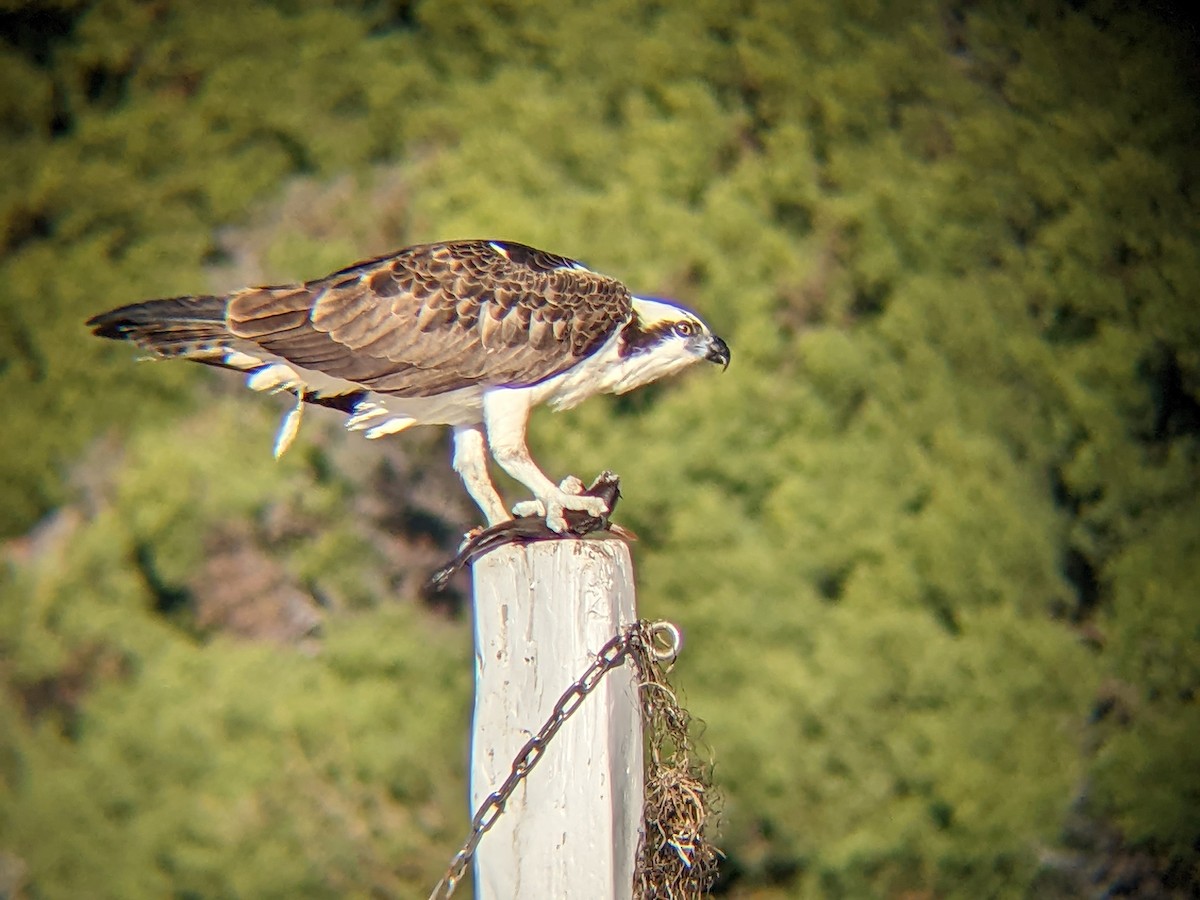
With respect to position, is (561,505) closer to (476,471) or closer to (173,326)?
(476,471)

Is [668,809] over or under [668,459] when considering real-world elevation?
under

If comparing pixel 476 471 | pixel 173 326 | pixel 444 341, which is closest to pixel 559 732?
pixel 476 471

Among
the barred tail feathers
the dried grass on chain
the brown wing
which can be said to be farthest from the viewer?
the brown wing

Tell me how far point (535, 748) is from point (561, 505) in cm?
55

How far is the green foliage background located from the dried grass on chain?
1755 mm

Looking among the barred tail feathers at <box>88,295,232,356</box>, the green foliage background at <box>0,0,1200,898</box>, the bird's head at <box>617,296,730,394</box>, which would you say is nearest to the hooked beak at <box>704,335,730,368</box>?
the bird's head at <box>617,296,730,394</box>

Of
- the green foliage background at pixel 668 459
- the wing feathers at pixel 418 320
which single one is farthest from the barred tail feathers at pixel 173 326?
the green foliage background at pixel 668 459

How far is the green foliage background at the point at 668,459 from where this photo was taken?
13.9 feet

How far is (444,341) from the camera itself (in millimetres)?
2775

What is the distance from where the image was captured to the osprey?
2.65 metres

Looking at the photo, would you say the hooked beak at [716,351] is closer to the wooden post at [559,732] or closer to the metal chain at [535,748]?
the wooden post at [559,732]

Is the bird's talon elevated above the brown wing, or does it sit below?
below

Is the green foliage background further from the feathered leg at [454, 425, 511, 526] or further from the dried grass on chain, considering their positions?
the dried grass on chain

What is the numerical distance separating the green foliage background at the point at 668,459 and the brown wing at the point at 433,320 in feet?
4.93
